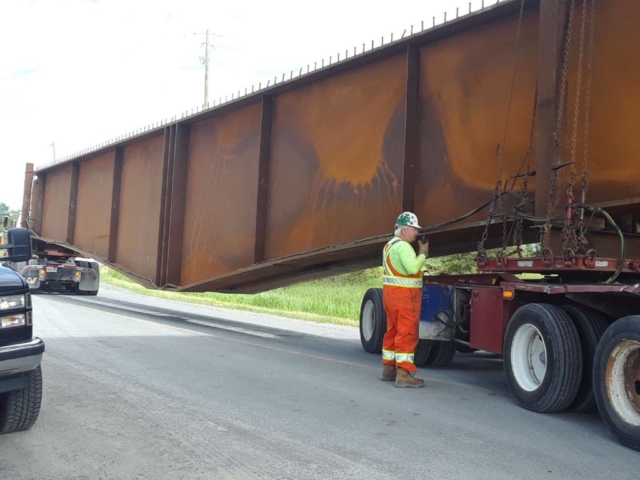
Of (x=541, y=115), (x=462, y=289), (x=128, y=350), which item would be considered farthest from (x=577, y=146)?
(x=128, y=350)

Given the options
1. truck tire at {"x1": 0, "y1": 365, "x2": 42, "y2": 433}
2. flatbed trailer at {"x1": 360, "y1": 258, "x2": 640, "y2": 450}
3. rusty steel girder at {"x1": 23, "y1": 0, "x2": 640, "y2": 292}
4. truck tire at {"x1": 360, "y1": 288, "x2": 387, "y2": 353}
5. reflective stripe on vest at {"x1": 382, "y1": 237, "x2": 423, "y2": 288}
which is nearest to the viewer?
truck tire at {"x1": 0, "y1": 365, "x2": 42, "y2": 433}

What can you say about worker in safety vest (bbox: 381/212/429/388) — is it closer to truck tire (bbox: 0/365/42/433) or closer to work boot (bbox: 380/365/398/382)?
work boot (bbox: 380/365/398/382)

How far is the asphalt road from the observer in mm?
3979

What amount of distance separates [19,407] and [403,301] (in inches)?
148

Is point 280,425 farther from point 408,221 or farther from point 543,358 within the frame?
point 408,221

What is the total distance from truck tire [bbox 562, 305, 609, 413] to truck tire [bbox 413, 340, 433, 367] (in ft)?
8.98

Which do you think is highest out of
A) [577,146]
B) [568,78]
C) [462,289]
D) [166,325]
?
[568,78]

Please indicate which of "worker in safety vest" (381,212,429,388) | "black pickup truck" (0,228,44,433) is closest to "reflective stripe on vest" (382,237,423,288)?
"worker in safety vest" (381,212,429,388)

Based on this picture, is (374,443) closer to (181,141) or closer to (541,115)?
(541,115)

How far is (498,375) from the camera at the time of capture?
7828mm

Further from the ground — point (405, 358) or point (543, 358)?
point (543, 358)

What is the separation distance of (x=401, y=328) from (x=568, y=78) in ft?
→ 9.66

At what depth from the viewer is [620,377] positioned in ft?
15.8

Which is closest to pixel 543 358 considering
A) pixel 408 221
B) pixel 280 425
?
pixel 408 221
